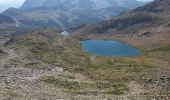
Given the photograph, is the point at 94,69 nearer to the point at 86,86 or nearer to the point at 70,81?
the point at 70,81

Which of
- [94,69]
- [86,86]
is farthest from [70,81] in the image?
[94,69]

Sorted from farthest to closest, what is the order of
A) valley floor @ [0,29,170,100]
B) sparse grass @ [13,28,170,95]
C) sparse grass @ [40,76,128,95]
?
1. sparse grass @ [13,28,170,95]
2. sparse grass @ [40,76,128,95]
3. valley floor @ [0,29,170,100]

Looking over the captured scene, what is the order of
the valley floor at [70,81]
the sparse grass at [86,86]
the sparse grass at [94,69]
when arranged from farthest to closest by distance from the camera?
the sparse grass at [94,69] < the sparse grass at [86,86] < the valley floor at [70,81]

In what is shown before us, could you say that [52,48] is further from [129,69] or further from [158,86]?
[158,86]

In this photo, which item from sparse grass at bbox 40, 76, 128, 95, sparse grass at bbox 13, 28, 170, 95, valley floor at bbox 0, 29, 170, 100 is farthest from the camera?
sparse grass at bbox 13, 28, 170, 95

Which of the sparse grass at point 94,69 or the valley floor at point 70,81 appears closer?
the valley floor at point 70,81

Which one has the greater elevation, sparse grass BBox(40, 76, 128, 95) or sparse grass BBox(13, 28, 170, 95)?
sparse grass BBox(40, 76, 128, 95)

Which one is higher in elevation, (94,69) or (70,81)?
(70,81)

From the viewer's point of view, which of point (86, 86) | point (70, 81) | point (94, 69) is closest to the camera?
point (86, 86)

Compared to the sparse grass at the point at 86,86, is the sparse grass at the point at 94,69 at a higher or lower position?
lower

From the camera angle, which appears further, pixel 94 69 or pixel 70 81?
pixel 94 69

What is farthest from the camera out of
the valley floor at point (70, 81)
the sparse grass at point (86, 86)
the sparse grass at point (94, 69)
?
the sparse grass at point (94, 69)

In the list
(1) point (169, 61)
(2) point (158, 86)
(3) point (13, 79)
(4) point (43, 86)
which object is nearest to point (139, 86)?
(2) point (158, 86)

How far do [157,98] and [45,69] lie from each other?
47.7m
